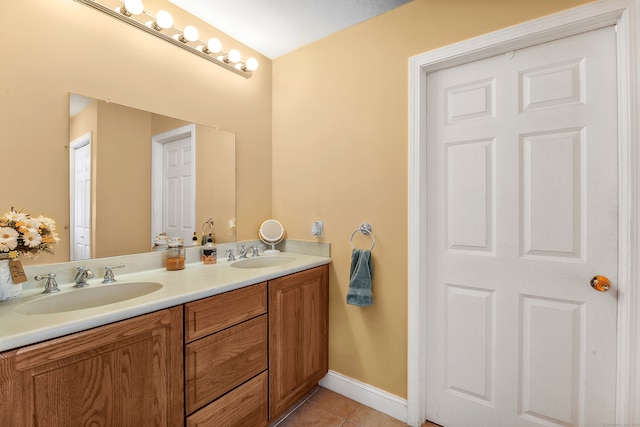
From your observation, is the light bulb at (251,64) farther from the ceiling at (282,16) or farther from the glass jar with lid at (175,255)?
the glass jar with lid at (175,255)

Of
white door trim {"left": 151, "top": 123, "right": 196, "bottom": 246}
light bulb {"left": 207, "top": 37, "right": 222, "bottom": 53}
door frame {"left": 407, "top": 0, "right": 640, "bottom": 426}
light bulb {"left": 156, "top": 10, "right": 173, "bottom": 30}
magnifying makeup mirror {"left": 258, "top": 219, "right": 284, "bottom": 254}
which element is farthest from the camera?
magnifying makeup mirror {"left": 258, "top": 219, "right": 284, "bottom": 254}

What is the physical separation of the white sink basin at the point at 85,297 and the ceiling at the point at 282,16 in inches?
62.8

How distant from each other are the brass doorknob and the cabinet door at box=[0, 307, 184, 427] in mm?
1725

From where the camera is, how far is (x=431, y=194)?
5.41 ft

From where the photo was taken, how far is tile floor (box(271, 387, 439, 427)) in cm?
163

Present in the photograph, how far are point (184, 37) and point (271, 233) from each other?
135cm

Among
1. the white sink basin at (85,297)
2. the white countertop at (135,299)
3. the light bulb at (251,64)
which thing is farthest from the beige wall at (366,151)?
the white sink basin at (85,297)

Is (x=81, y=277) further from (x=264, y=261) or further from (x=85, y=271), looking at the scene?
(x=264, y=261)

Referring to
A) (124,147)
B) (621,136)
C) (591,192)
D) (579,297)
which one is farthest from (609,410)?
(124,147)

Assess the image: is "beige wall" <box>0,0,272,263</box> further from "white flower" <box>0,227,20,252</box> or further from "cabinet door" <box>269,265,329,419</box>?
"cabinet door" <box>269,265,329,419</box>

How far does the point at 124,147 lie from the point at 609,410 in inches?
101

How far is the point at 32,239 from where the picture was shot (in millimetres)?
1066

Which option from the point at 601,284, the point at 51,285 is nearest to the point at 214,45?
the point at 51,285

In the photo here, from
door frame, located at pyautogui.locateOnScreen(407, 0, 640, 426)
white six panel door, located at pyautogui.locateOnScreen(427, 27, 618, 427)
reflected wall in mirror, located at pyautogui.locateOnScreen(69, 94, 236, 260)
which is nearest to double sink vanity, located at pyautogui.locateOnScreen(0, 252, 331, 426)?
reflected wall in mirror, located at pyautogui.locateOnScreen(69, 94, 236, 260)
